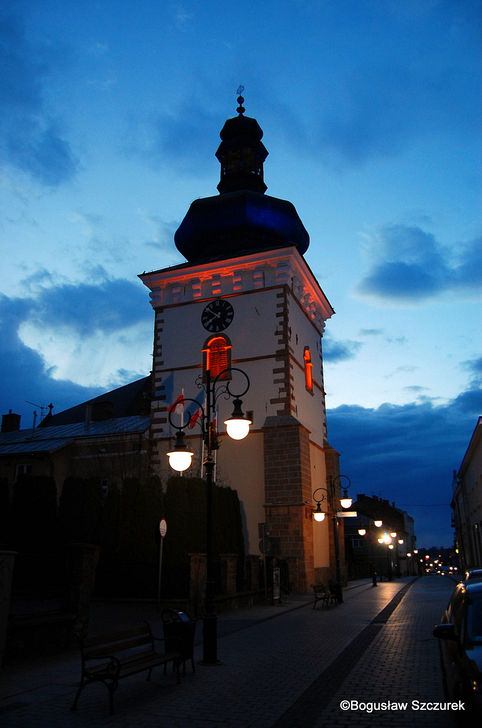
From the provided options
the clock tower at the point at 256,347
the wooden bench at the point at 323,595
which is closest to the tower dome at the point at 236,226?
the clock tower at the point at 256,347

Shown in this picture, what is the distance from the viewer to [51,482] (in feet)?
82.8

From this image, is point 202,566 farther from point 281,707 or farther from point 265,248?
point 265,248

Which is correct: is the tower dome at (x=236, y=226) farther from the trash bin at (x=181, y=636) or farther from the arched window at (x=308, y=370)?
the trash bin at (x=181, y=636)

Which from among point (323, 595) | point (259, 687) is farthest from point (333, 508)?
point (259, 687)

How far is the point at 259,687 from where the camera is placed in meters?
8.25

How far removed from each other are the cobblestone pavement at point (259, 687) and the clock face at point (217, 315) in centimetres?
1836

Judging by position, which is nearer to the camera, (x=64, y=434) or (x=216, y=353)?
(x=216, y=353)

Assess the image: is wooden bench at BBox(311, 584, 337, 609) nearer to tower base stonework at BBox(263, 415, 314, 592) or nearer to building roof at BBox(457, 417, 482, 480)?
tower base stonework at BBox(263, 415, 314, 592)

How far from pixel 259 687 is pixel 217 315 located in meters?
23.1

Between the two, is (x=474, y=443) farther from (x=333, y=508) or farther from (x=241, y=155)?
(x=241, y=155)

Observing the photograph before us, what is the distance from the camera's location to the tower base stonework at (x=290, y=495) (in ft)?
80.4

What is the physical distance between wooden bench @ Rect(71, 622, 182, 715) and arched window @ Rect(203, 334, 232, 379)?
2074 cm

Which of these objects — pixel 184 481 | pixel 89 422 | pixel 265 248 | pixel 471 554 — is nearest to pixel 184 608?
pixel 184 481

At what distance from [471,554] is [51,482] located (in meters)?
41.9
